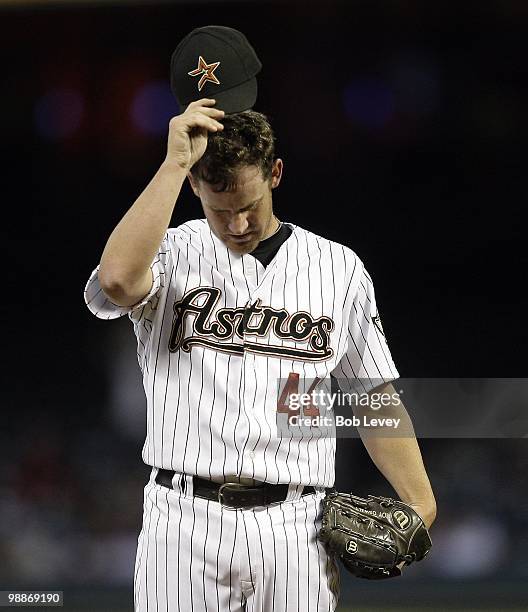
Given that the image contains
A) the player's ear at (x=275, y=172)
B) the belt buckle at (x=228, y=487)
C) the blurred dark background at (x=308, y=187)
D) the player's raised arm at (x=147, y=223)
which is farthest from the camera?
the blurred dark background at (x=308, y=187)

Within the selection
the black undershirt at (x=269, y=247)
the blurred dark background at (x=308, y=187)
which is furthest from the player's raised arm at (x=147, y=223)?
the blurred dark background at (x=308, y=187)

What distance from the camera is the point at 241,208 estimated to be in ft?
4.28

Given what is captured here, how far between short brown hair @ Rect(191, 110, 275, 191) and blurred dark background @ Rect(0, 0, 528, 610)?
1816 mm

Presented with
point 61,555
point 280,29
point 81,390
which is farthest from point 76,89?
point 61,555

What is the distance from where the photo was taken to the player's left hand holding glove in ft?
4.25

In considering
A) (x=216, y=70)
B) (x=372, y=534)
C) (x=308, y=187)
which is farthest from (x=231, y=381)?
(x=308, y=187)

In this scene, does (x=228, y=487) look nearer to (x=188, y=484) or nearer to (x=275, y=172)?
(x=188, y=484)

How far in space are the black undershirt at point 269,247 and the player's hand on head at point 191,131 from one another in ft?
0.70

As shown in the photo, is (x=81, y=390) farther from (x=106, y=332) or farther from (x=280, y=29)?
(x=280, y=29)

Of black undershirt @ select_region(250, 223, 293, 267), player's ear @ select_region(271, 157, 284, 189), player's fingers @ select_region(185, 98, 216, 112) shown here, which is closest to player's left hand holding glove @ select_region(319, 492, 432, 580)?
black undershirt @ select_region(250, 223, 293, 267)

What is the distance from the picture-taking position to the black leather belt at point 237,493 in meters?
1.27

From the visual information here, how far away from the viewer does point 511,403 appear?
10.1 feet

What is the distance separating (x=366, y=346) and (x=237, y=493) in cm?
32

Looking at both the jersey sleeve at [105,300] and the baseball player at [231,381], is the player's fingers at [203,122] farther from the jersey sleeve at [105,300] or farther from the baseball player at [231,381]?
the jersey sleeve at [105,300]
